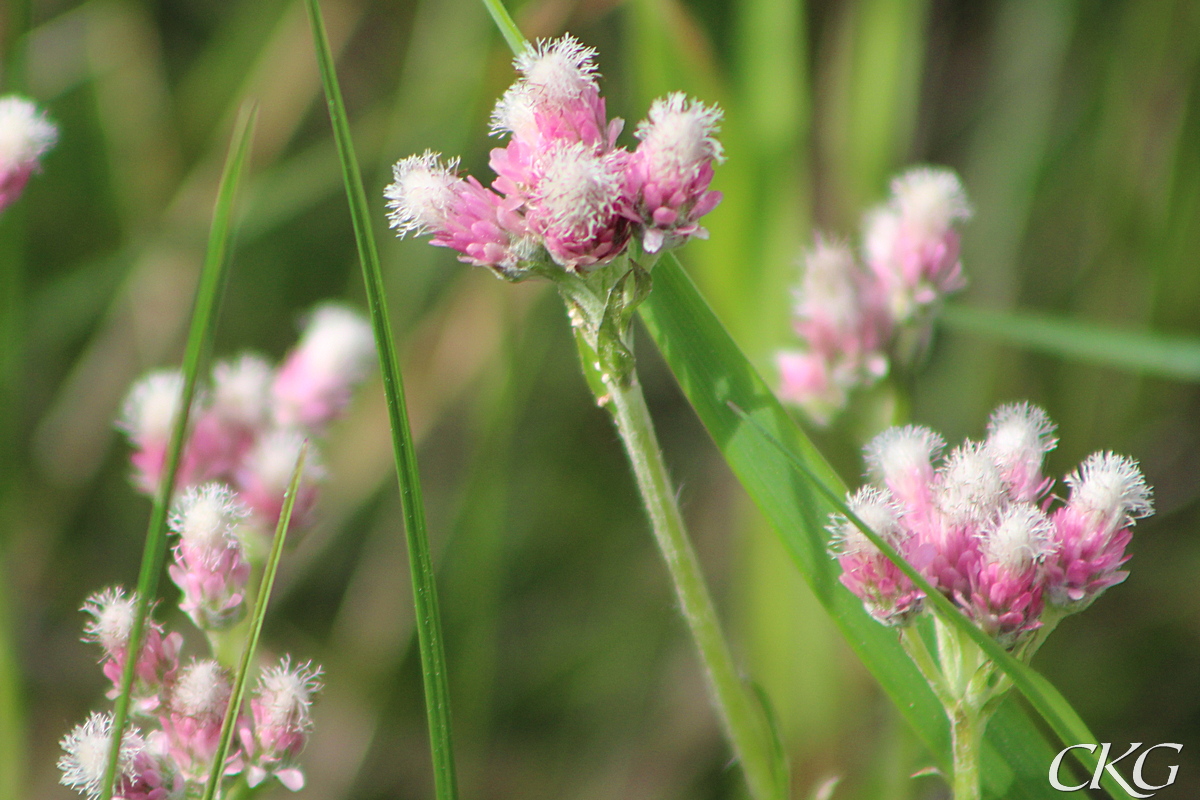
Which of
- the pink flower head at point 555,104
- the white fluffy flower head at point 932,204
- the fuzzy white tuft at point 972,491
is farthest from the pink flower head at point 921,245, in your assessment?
the pink flower head at point 555,104

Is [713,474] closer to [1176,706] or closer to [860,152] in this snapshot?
[860,152]

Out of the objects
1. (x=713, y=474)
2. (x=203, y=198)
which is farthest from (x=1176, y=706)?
(x=203, y=198)

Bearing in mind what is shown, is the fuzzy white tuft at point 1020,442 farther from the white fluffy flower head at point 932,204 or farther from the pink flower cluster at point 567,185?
the white fluffy flower head at point 932,204

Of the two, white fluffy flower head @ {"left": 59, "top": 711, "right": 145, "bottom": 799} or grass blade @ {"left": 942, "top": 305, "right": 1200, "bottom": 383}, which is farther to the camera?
grass blade @ {"left": 942, "top": 305, "right": 1200, "bottom": 383}

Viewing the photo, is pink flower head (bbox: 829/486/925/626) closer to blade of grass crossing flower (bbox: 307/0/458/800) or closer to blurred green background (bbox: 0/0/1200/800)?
blade of grass crossing flower (bbox: 307/0/458/800)

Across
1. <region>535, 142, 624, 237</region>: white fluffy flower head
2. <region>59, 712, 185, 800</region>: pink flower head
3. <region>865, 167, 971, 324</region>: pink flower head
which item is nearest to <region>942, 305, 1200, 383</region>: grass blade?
<region>865, 167, 971, 324</region>: pink flower head

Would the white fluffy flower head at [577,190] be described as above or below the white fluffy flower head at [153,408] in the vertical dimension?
below
